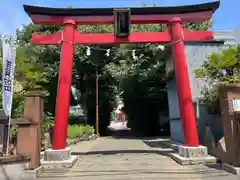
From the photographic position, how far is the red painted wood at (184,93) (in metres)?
9.37

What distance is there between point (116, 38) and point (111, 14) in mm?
1120

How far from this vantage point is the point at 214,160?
28.7ft

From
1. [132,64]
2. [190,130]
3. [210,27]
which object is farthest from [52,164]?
[210,27]

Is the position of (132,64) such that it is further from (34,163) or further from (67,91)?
(34,163)

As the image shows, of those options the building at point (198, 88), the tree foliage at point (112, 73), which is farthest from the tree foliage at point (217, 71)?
the tree foliage at point (112, 73)

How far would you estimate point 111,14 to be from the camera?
34.9 feet

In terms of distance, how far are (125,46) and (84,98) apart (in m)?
9.82

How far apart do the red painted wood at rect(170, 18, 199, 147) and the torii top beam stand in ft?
1.65

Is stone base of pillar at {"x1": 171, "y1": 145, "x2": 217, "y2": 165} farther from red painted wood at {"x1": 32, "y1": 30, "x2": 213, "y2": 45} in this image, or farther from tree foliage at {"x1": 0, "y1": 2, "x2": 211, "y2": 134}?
tree foliage at {"x1": 0, "y1": 2, "x2": 211, "y2": 134}

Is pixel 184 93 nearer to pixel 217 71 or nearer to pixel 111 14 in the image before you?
pixel 217 71

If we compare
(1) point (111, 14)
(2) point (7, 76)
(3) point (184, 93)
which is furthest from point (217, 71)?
(2) point (7, 76)

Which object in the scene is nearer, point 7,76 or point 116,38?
point 7,76

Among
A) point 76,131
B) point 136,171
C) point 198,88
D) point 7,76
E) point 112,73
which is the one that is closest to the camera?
point 7,76

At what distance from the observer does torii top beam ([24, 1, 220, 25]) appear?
10.4 meters
